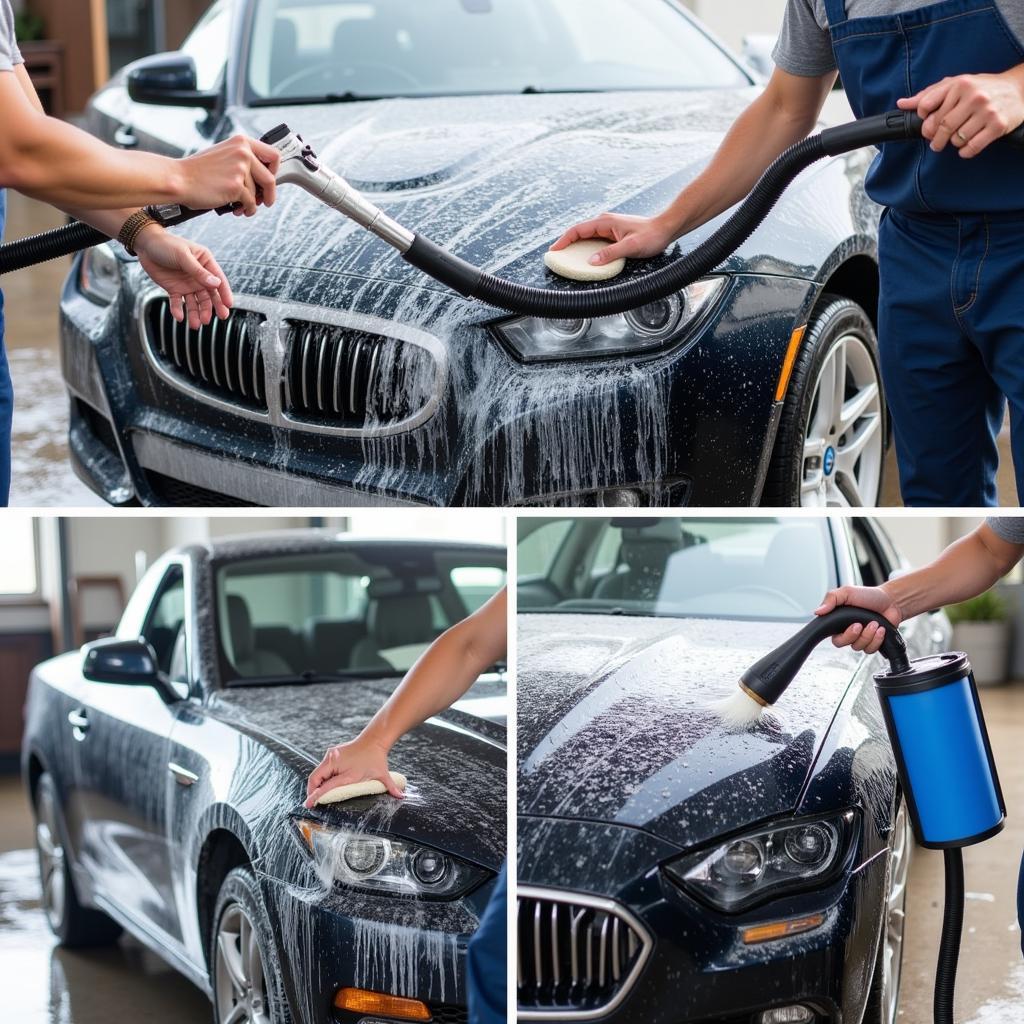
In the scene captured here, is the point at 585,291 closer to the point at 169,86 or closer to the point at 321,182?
the point at 321,182

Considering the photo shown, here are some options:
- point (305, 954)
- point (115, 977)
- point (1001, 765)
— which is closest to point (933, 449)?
point (1001, 765)

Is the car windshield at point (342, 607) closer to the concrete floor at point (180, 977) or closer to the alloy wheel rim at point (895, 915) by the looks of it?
the concrete floor at point (180, 977)

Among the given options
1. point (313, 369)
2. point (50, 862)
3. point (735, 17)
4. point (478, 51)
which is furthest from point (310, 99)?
point (735, 17)

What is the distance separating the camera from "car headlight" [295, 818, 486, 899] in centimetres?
213

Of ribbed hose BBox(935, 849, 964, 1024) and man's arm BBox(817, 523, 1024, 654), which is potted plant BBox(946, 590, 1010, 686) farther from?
ribbed hose BBox(935, 849, 964, 1024)

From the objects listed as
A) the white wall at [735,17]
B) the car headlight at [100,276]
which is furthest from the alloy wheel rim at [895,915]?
the white wall at [735,17]

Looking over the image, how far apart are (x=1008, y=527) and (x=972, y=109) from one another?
0.57m

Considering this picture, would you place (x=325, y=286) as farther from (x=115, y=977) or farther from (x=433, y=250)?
(x=115, y=977)

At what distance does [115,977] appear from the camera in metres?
2.90

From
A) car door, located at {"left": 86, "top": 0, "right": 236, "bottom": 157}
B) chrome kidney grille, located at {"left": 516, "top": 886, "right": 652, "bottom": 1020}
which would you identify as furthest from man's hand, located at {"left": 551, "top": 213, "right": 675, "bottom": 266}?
car door, located at {"left": 86, "top": 0, "right": 236, "bottom": 157}

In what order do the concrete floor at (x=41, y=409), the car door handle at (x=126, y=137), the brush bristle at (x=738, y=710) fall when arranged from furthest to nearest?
the concrete floor at (x=41, y=409), the car door handle at (x=126, y=137), the brush bristle at (x=738, y=710)

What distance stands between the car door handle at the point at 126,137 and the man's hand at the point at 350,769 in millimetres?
2487

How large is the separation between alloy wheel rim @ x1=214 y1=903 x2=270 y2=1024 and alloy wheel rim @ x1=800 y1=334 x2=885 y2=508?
1.24m

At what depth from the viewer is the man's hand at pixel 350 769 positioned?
2266 mm
